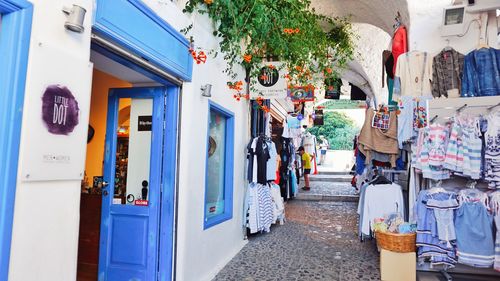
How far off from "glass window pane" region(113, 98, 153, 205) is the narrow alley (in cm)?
139

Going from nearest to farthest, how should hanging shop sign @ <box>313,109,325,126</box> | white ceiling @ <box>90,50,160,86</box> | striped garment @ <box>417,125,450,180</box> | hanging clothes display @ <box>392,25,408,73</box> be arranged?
white ceiling @ <box>90,50,160,86</box>, striped garment @ <box>417,125,450,180</box>, hanging clothes display @ <box>392,25,408,73</box>, hanging shop sign @ <box>313,109,325,126</box>

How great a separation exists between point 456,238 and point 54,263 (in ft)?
11.2

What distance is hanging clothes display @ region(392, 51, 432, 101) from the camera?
4.05 m

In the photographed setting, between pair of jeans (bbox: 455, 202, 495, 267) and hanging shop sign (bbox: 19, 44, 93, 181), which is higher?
hanging shop sign (bbox: 19, 44, 93, 181)

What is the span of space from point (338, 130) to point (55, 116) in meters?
23.5

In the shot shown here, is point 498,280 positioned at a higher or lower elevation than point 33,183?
lower

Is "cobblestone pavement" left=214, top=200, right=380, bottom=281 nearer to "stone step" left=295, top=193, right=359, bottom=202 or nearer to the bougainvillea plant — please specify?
"stone step" left=295, top=193, right=359, bottom=202

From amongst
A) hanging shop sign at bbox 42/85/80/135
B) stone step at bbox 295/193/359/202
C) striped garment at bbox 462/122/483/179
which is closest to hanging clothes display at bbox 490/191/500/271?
striped garment at bbox 462/122/483/179

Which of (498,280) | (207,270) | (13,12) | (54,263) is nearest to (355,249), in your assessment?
(498,280)

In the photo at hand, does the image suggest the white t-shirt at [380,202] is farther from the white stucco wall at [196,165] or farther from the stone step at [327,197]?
the stone step at [327,197]

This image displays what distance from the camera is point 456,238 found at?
3123mm

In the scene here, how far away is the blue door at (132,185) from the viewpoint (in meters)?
3.01

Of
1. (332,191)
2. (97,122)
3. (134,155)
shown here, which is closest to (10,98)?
(134,155)

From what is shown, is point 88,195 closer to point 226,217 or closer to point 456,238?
point 226,217
